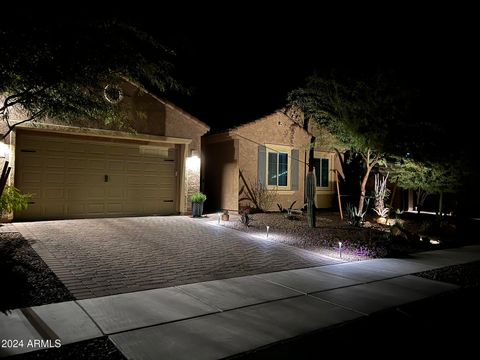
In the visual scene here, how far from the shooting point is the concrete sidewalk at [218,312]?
133 inches

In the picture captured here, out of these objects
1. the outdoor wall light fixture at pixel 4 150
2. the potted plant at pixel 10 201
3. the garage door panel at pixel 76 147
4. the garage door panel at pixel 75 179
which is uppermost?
A: the garage door panel at pixel 76 147

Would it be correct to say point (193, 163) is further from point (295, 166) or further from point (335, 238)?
point (335, 238)

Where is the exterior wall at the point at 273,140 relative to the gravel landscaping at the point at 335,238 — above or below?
above

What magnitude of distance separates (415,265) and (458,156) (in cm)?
752

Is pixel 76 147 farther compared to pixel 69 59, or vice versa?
pixel 76 147

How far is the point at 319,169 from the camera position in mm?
17109

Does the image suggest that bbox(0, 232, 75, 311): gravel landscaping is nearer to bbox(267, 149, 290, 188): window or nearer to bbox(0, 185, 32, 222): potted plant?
bbox(0, 185, 32, 222): potted plant

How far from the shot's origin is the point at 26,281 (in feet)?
16.3

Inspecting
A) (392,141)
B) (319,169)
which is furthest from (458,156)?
(319,169)

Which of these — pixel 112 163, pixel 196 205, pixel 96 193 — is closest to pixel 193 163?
pixel 196 205

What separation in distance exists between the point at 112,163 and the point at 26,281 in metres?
7.63

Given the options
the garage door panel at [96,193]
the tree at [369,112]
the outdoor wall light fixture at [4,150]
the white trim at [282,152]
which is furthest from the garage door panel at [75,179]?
the tree at [369,112]

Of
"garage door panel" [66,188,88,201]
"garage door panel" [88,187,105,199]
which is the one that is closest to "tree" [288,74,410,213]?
"garage door panel" [88,187,105,199]

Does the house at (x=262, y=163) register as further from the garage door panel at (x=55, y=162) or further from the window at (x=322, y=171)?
the garage door panel at (x=55, y=162)
